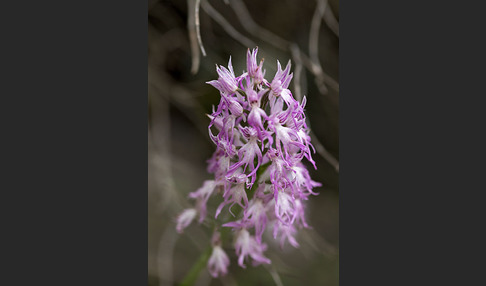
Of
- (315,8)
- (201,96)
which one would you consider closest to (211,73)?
(201,96)

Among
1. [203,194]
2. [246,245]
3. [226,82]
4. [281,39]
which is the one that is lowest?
[246,245]

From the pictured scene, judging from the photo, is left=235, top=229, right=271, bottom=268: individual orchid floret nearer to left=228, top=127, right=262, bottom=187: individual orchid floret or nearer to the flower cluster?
the flower cluster

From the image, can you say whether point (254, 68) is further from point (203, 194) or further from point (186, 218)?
point (186, 218)

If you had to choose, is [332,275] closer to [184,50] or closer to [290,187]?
[290,187]

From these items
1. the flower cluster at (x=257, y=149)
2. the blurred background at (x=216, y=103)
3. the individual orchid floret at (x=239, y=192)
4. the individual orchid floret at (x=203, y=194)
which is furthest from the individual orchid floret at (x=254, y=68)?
the blurred background at (x=216, y=103)

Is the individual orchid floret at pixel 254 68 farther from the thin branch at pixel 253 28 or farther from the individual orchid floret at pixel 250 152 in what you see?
the thin branch at pixel 253 28

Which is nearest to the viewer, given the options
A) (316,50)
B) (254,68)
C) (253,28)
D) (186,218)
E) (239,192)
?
(254,68)

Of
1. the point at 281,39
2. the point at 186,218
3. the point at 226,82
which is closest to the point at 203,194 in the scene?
the point at 186,218
